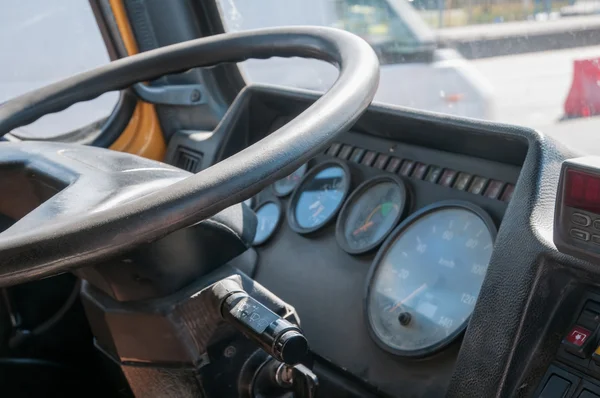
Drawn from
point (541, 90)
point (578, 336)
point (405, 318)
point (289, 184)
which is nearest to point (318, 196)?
point (289, 184)

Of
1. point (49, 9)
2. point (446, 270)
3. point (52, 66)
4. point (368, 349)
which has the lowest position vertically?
point (368, 349)

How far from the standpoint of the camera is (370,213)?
1380mm

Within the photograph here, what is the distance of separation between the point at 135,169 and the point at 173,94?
1.16 m

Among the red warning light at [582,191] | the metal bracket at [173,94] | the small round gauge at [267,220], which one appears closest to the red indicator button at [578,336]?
the red warning light at [582,191]

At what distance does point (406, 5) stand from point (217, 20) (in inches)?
26.3

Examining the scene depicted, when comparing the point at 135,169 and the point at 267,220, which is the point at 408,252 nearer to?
the point at 267,220

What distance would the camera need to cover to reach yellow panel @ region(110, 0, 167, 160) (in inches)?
80.7

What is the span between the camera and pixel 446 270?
1.19m

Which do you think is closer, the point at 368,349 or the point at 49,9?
the point at 368,349

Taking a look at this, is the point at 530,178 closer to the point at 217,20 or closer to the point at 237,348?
the point at 237,348

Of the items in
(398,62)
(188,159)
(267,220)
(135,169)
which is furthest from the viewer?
(188,159)

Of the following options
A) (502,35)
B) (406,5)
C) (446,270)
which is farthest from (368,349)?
(406,5)

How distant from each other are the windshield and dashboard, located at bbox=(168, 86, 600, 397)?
0.09 meters

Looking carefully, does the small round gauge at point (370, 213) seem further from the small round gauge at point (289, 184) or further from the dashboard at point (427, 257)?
the small round gauge at point (289, 184)
